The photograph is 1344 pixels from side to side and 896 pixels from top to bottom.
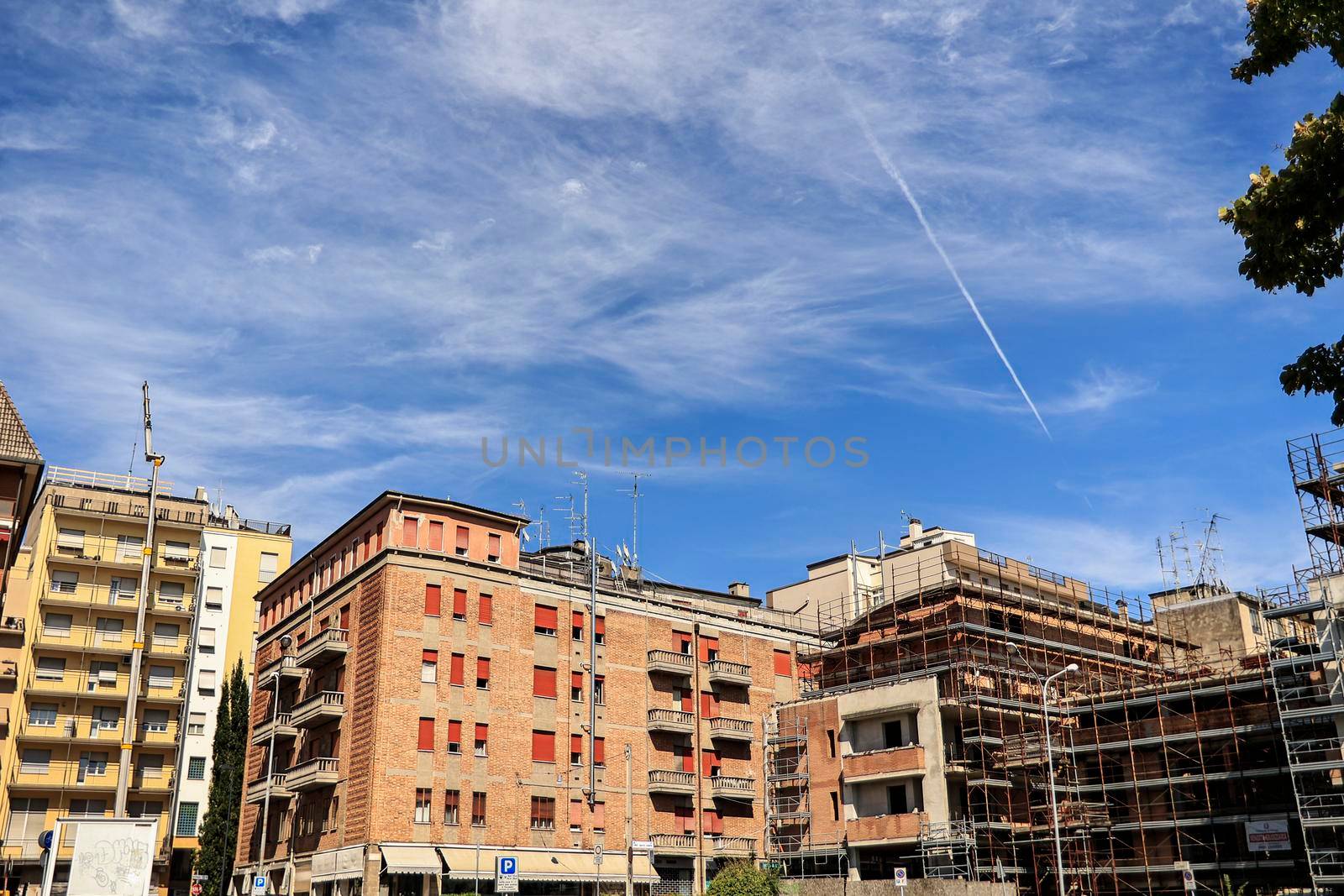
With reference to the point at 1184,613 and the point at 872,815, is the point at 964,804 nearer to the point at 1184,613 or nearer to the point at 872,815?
the point at 872,815

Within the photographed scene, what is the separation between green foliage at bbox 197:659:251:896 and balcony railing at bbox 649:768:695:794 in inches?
1026

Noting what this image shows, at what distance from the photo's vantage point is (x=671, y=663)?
66.2 metres

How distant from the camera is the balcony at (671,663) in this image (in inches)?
2586

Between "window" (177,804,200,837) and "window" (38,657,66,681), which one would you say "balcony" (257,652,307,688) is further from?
"window" (177,804,200,837)

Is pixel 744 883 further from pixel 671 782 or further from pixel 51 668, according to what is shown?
pixel 51 668

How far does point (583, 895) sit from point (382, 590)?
18.6 m

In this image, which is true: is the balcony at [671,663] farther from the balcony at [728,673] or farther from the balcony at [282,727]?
the balcony at [282,727]

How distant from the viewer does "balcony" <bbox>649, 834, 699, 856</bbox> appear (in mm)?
62125

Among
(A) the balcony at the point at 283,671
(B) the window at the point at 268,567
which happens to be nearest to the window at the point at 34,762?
(A) the balcony at the point at 283,671

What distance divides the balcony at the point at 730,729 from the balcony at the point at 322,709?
2079 cm

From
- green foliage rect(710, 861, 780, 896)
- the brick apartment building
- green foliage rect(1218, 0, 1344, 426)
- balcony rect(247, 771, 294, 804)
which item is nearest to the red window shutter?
the brick apartment building

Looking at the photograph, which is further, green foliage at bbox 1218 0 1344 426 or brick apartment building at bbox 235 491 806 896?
brick apartment building at bbox 235 491 806 896

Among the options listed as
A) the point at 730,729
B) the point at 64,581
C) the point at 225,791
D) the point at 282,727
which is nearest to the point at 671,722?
the point at 730,729

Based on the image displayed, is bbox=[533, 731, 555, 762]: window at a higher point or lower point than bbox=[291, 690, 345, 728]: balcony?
lower
